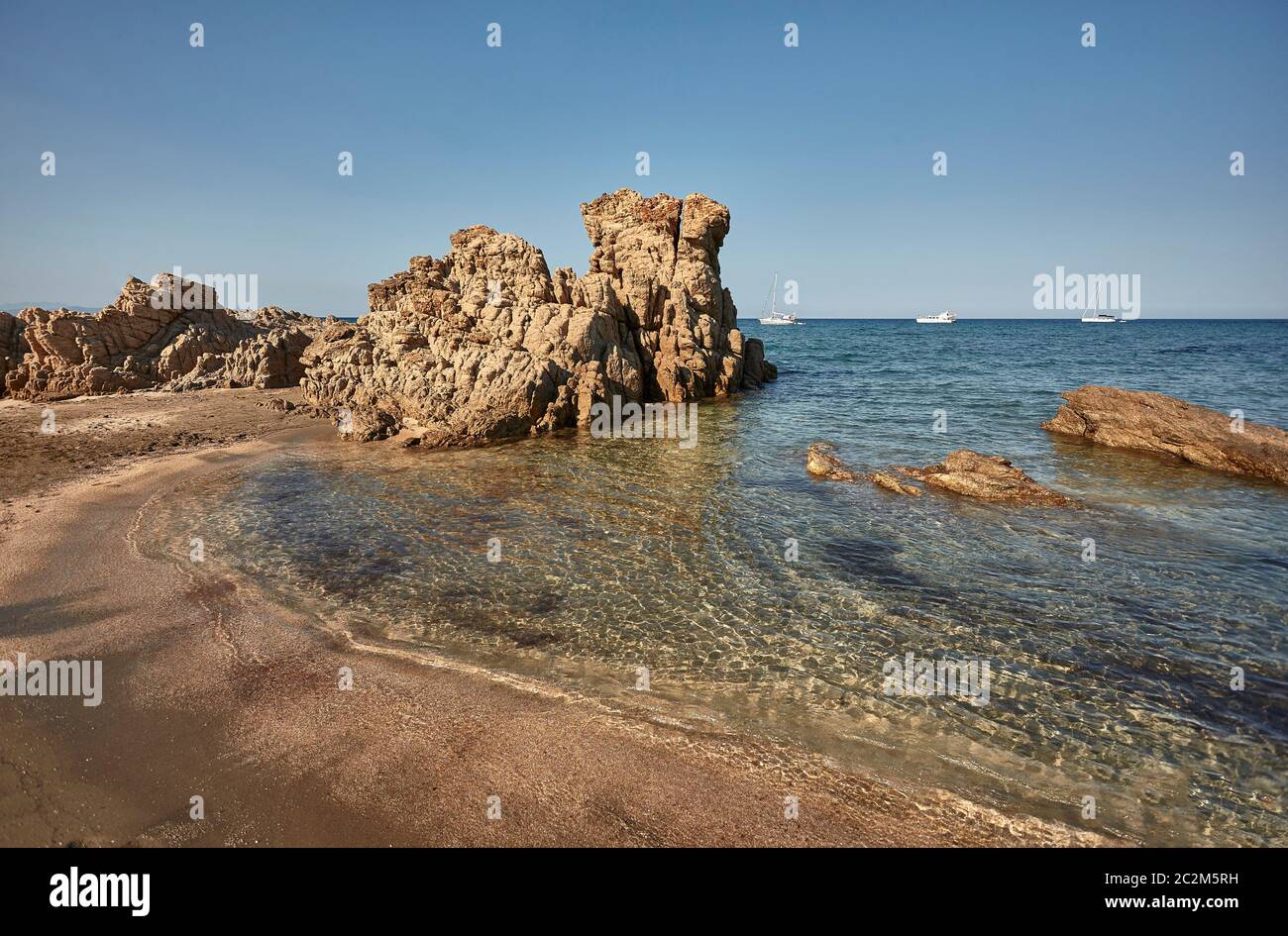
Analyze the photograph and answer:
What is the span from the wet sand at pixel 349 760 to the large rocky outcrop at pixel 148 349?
32.3 m

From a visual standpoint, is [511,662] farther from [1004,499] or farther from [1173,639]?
[1004,499]

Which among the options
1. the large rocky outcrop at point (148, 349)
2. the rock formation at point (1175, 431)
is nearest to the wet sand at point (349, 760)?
the rock formation at point (1175, 431)

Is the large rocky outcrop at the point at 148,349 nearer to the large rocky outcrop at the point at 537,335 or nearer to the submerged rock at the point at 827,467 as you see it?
the large rocky outcrop at the point at 537,335

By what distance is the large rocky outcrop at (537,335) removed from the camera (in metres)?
25.2

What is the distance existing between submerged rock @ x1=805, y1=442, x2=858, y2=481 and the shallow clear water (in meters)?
0.73

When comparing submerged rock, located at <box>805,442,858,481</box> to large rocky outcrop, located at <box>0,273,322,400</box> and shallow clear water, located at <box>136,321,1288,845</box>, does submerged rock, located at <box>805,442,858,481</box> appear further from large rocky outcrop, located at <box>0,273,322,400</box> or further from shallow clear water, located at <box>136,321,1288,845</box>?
large rocky outcrop, located at <box>0,273,322,400</box>

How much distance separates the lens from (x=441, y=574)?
11.7 meters

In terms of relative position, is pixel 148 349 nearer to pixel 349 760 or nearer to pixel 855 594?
pixel 349 760

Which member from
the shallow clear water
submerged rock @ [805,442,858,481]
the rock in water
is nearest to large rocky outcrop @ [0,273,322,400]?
the shallow clear water

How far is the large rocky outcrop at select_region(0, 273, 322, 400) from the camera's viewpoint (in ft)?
110

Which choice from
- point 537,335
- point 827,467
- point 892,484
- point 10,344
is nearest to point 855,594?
point 892,484

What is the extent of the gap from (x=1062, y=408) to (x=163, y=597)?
32458 mm

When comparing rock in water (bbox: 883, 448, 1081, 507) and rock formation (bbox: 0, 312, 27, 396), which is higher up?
rock formation (bbox: 0, 312, 27, 396)
